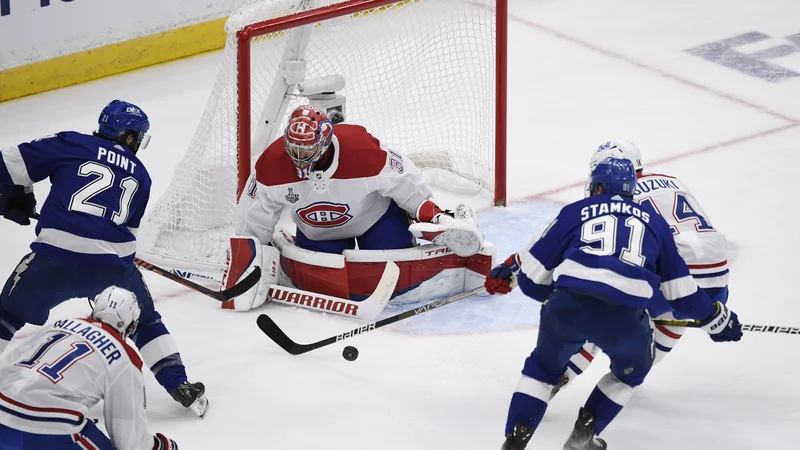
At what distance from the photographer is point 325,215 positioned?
454 cm

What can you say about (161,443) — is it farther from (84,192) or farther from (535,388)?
(535,388)

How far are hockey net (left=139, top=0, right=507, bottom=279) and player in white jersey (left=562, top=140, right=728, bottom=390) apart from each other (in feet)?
4.86

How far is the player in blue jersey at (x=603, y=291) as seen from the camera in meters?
3.40

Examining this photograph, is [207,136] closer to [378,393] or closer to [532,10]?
[378,393]

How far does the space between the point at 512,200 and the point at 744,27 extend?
9.00 ft

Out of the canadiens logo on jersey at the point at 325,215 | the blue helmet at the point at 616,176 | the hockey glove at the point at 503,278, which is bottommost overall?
the canadiens logo on jersey at the point at 325,215

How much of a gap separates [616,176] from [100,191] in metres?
1.49

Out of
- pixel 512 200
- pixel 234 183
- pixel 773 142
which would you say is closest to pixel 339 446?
pixel 234 183

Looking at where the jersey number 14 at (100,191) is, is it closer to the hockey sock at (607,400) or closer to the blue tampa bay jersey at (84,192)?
the blue tampa bay jersey at (84,192)

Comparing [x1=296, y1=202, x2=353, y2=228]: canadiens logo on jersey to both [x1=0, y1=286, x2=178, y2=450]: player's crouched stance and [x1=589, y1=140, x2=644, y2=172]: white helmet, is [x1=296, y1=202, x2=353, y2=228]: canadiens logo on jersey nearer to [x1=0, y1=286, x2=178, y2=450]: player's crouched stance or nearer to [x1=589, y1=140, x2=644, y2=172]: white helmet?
[x1=589, y1=140, x2=644, y2=172]: white helmet

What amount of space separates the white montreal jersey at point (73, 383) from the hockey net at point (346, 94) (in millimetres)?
1601

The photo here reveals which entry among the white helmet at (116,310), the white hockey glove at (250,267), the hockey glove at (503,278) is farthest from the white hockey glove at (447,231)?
the white helmet at (116,310)

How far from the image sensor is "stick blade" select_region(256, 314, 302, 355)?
14.1 feet

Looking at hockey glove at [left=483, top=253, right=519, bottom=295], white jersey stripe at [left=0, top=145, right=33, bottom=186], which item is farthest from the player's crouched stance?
hockey glove at [left=483, top=253, right=519, bottom=295]
